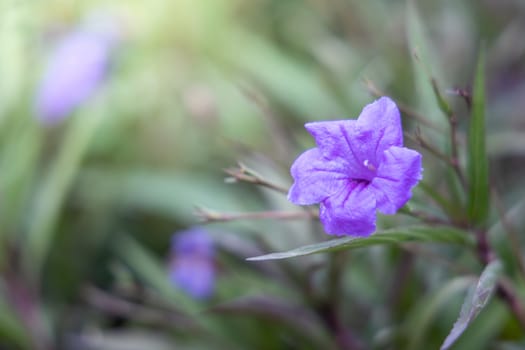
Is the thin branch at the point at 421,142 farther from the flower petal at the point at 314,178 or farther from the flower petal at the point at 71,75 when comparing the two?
the flower petal at the point at 71,75

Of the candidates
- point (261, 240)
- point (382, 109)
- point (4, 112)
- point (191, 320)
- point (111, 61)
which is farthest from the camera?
point (111, 61)

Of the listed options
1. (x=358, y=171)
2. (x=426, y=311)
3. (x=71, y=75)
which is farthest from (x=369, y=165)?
(x=71, y=75)

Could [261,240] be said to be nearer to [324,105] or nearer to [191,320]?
[191,320]

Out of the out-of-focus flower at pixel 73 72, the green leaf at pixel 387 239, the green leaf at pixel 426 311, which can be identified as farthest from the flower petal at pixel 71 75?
the green leaf at pixel 387 239

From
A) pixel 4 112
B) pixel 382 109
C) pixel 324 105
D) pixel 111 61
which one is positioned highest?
pixel 111 61

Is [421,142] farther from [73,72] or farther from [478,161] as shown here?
[73,72]

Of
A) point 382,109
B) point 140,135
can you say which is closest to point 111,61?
point 140,135

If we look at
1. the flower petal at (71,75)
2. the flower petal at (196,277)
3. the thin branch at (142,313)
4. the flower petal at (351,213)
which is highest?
the flower petal at (71,75)
